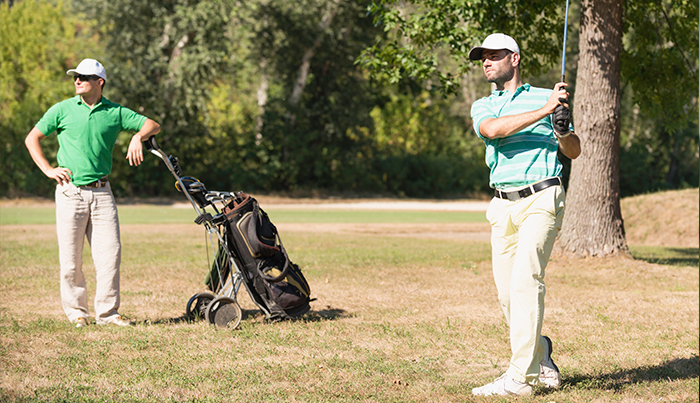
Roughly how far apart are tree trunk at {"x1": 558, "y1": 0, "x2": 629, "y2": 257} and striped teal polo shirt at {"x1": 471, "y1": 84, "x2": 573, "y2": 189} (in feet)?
23.9

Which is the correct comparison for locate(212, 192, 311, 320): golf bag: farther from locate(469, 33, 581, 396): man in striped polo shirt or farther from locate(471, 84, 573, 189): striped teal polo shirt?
locate(471, 84, 573, 189): striped teal polo shirt

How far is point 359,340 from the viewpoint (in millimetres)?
6293

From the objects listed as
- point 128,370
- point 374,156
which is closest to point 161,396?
point 128,370

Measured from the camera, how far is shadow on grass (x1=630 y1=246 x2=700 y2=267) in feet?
42.1

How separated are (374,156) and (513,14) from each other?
964 inches

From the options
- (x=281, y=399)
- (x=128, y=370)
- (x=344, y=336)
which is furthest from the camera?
(x=344, y=336)

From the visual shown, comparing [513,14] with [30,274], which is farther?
[513,14]

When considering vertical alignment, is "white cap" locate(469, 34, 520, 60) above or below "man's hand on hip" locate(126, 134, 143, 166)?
above

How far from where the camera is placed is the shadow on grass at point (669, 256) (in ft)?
42.1

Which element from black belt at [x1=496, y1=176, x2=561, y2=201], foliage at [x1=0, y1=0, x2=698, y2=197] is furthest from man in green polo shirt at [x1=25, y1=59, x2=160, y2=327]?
foliage at [x1=0, y1=0, x2=698, y2=197]

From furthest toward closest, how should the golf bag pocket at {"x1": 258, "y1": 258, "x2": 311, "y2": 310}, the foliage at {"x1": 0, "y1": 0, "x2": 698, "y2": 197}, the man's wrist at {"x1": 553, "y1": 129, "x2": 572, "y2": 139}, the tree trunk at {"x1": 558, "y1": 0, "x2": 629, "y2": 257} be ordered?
the foliage at {"x1": 0, "y1": 0, "x2": 698, "y2": 197} → the tree trunk at {"x1": 558, "y1": 0, "x2": 629, "y2": 257} → the golf bag pocket at {"x1": 258, "y1": 258, "x2": 311, "y2": 310} → the man's wrist at {"x1": 553, "y1": 129, "x2": 572, "y2": 139}

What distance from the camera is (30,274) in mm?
9961

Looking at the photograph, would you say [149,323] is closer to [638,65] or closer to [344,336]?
[344,336]

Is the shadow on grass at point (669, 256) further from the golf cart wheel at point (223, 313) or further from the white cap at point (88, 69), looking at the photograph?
the white cap at point (88, 69)
